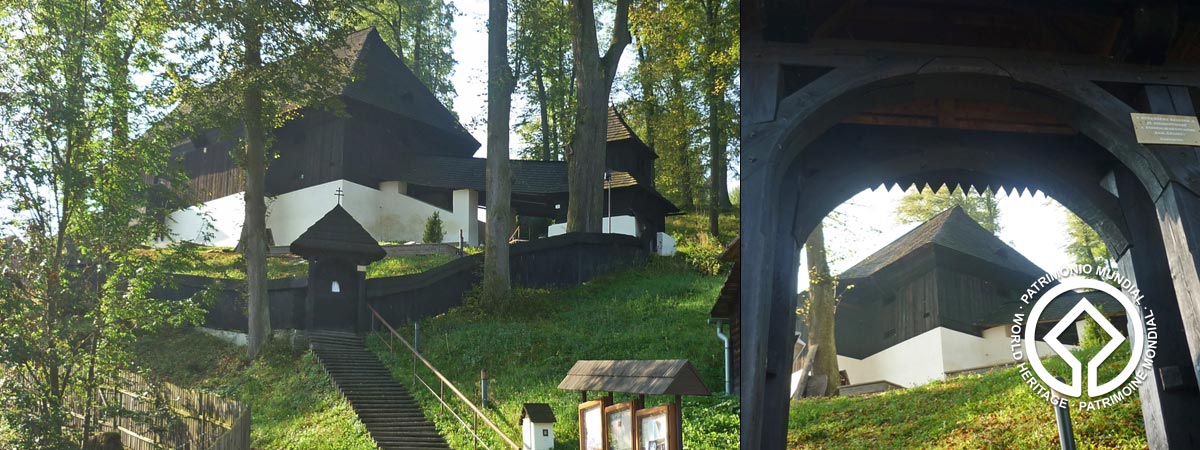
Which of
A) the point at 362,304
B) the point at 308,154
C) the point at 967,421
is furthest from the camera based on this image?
the point at 362,304

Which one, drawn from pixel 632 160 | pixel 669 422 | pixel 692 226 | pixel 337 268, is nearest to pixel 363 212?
pixel 337 268

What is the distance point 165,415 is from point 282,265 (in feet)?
2.79

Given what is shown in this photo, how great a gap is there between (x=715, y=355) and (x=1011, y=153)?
146cm

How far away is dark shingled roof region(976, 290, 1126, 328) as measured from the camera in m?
3.51

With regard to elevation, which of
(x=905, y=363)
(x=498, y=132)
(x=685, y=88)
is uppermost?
(x=685, y=88)

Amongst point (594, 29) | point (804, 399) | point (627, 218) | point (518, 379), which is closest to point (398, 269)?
point (518, 379)

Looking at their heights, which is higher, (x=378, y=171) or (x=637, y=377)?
(x=378, y=171)

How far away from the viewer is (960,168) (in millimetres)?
3670

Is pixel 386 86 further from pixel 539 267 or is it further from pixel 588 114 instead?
pixel 539 267

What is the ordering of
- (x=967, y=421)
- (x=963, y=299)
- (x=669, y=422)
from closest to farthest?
(x=669, y=422) → (x=967, y=421) → (x=963, y=299)

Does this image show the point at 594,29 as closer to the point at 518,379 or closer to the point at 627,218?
the point at 627,218

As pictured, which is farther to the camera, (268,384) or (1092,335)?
(268,384)

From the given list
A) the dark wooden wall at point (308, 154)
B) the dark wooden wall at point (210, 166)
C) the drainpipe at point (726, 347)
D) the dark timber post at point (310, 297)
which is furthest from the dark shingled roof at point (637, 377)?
the dark wooden wall at point (210, 166)

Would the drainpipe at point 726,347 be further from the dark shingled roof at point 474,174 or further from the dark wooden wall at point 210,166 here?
the dark wooden wall at point 210,166
